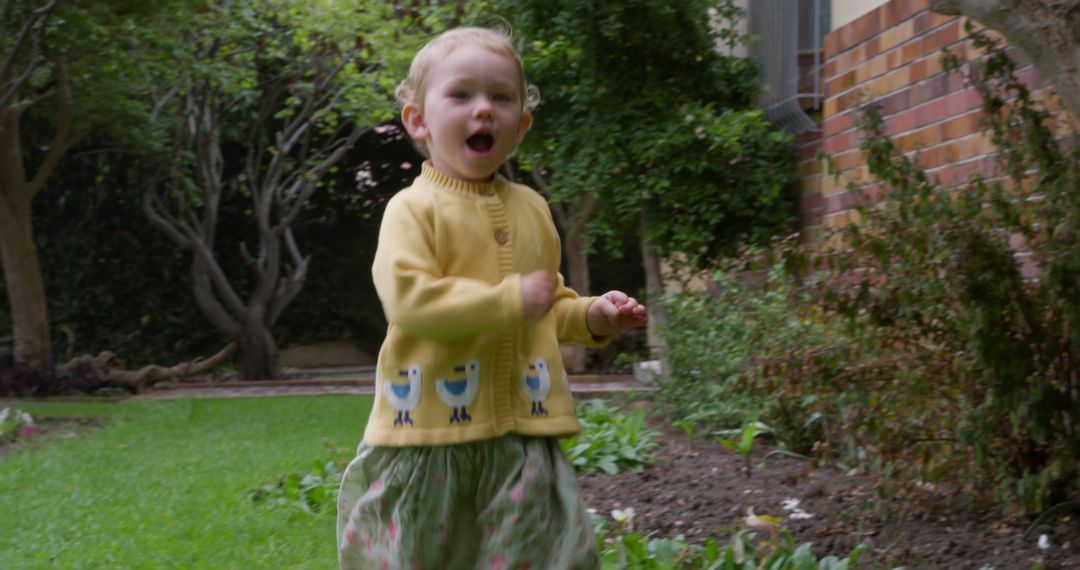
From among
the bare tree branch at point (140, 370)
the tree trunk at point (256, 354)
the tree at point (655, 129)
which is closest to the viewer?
the tree at point (655, 129)

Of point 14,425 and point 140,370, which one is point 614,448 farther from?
point 140,370

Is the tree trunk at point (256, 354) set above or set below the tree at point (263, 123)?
below

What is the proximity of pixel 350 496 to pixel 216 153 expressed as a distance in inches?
434

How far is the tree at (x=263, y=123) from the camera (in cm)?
1182

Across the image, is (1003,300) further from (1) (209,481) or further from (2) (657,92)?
(2) (657,92)

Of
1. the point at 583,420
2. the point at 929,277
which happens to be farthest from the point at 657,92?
the point at 929,277

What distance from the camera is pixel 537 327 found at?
9.62ft

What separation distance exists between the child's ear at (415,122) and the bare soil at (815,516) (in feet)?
6.57

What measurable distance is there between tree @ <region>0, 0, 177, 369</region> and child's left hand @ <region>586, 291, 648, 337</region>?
7.57 meters

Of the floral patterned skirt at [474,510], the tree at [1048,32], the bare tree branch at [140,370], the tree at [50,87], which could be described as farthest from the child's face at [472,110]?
the bare tree branch at [140,370]

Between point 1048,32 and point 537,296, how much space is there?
155cm

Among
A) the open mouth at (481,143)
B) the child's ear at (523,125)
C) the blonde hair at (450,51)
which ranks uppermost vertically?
the blonde hair at (450,51)

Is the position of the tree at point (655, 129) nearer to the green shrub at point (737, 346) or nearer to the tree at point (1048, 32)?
the green shrub at point (737, 346)

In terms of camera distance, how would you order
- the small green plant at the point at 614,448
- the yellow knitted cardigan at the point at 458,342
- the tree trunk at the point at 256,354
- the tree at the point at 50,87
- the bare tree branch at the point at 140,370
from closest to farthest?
the yellow knitted cardigan at the point at 458,342 → the small green plant at the point at 614,448 → the tree at the point at 50,87 → the bare tree branch at the point at 140,370 → the tree trunk at the point at 256,354
